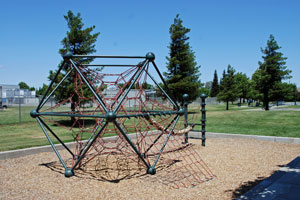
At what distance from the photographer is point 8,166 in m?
6.43

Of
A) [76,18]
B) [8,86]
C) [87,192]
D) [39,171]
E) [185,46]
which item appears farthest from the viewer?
[8,86]

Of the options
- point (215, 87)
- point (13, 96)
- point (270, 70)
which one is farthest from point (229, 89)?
point (215, 87)

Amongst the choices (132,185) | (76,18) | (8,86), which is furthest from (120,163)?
(8,86)

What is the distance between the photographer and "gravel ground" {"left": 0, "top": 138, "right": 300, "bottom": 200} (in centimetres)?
448

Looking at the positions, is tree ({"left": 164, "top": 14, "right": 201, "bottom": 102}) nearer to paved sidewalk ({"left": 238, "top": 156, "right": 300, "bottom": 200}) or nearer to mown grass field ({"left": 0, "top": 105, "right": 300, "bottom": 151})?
mown grass field ({"left": 0, "top": 105, "right": 300, "bottom": 151})

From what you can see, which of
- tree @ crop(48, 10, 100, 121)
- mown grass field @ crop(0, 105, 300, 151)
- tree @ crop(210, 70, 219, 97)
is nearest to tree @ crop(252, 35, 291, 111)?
mown grass field @ crop(0, 105, 300, 151)

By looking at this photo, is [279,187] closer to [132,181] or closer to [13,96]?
[132,181]

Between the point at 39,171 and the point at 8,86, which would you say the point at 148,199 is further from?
the point at 8,86

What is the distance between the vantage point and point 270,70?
28672mm

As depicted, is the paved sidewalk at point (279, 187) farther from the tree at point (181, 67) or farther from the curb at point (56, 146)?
the tree at point (181, 67)

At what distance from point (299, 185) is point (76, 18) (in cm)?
1458

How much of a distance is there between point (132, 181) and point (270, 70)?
27.3 metres

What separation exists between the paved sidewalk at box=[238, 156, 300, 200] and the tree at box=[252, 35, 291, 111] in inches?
983

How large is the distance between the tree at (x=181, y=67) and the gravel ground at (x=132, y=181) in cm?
1937
